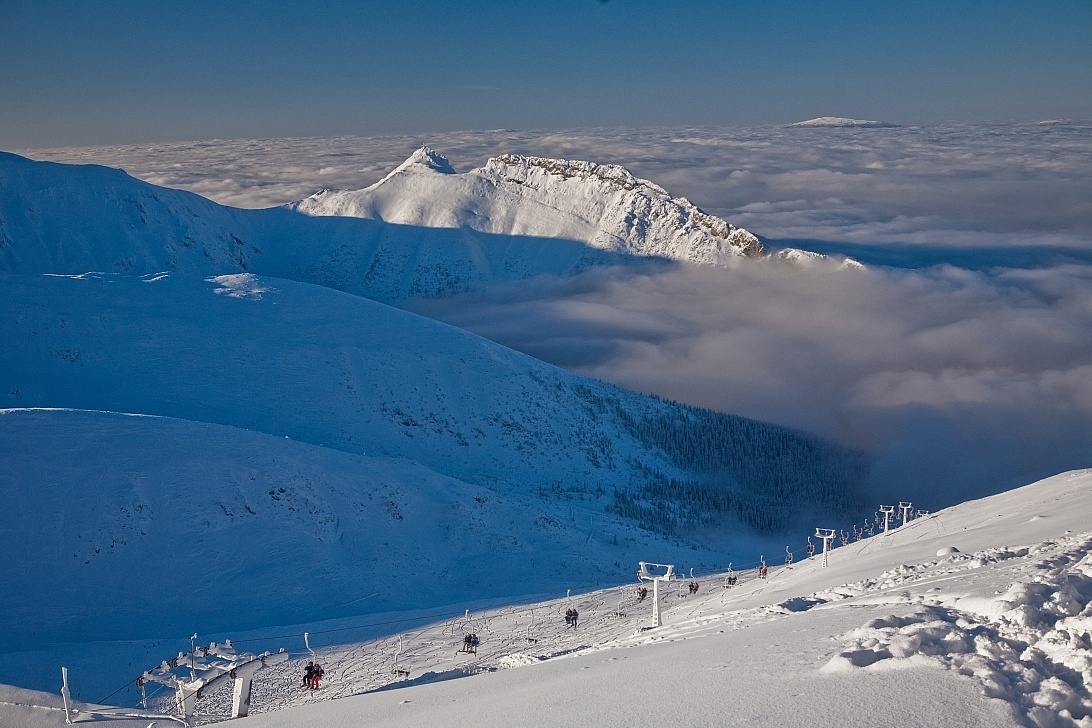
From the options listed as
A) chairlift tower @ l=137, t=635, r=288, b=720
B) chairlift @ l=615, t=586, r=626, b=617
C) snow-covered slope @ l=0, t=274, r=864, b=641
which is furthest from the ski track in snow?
snow-covered slope @ l=0, t=274, r=864, b=641

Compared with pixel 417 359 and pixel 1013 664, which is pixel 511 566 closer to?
pixel 417 359

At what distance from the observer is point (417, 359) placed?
101m

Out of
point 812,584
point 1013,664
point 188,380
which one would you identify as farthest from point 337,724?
point 188,380

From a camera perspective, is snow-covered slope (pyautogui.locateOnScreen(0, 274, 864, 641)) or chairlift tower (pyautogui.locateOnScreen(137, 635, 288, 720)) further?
snow-covered slope (pyautogui.locateOnScreen(0, 274, 864, 641))

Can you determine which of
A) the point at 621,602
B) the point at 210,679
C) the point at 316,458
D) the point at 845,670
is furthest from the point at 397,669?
the point at 316,458

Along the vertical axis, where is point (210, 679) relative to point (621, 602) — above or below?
above

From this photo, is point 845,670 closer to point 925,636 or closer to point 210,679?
point 925,636

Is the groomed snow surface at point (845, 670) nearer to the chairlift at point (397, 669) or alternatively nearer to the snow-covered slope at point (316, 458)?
the chairlift at point (397, 669)

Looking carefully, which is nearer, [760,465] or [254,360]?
[254,360]

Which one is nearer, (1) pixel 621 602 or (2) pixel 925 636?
(2) pixel 925 636

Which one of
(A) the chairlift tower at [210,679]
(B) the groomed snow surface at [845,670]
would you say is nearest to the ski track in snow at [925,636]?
(B) the groomed snow surface at [845,670]

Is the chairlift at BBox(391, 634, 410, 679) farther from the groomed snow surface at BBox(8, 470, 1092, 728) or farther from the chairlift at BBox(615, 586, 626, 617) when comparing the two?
the chairlift at BBox(615, 586, 626, 617)

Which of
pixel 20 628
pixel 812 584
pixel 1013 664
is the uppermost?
pixel 1013 664

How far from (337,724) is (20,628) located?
3304 cm
